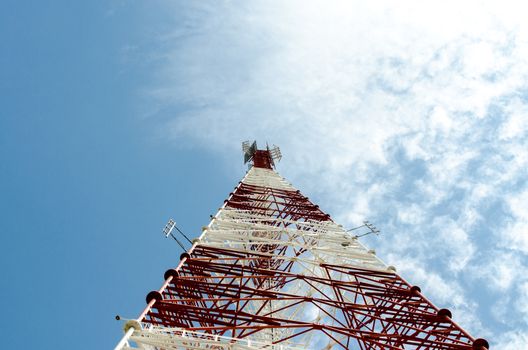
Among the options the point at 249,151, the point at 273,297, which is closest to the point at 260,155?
the point at 249,151

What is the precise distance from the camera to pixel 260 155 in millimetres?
38156

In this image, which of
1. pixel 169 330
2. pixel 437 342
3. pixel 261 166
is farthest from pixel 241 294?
pixel 261 166

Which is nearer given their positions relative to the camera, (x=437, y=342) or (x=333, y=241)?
(x=437, y=342)

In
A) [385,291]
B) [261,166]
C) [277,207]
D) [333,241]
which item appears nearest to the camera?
[385,291]

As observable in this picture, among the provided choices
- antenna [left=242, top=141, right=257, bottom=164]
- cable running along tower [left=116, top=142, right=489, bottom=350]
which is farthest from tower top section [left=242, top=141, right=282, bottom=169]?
cable running along tower [left=116, top=142, right=489, bottom=350]

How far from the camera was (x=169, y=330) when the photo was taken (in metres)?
6.77

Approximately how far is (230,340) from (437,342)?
409 centimetres

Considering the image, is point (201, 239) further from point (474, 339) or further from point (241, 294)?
point (474, 339)

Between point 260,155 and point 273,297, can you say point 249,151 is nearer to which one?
point 260,155

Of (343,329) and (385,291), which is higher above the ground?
(385,291)

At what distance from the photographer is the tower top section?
36375 mm

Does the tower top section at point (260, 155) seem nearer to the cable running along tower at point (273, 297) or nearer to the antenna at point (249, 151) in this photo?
the antenna at point (249, 151)

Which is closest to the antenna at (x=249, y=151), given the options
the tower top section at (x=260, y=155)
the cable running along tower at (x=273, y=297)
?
the tower top section at (x=260, y=155)

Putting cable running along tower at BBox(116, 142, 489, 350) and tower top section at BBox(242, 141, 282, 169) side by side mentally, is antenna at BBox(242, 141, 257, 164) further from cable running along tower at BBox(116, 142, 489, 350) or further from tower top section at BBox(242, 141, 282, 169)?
cable running along tower at BBox(116, 142, 489, 350)
